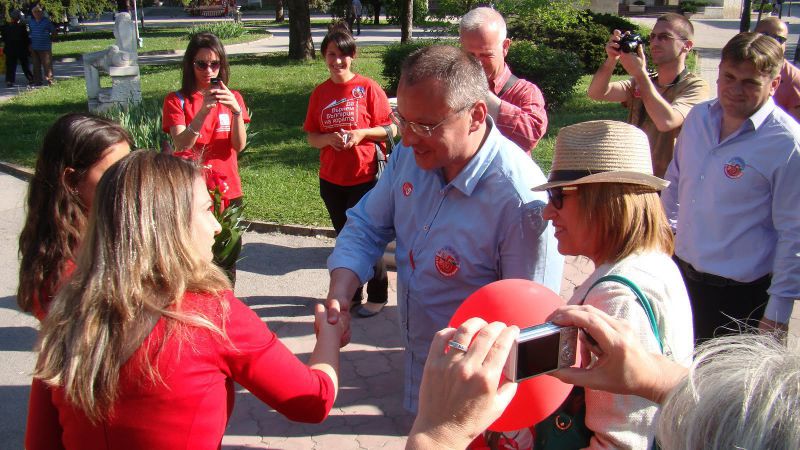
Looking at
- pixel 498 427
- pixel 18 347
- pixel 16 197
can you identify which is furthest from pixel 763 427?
pixel 16 197

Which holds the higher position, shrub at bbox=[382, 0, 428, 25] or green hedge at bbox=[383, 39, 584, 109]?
shrub at bbox=[382, 0, 428, 25]

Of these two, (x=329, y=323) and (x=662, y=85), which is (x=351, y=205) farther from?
(x=329, y=323)

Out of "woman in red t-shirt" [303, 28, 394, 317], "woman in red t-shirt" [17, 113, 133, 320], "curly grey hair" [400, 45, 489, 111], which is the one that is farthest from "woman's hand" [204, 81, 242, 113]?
"curly grey hair" [400, 45, 489, 111]

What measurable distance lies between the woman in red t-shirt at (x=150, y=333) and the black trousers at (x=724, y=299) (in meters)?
2.32

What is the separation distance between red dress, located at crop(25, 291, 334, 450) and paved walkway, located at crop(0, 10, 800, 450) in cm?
226

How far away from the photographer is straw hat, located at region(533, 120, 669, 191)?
1972 mm

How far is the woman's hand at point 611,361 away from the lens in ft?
4.92

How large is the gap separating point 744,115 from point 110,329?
9.39 ft

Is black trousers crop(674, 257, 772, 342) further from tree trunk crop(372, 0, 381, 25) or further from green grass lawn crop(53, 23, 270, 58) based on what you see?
tree trunk crop(372, 0, 381, 25)

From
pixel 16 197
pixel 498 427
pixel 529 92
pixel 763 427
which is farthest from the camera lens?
pixel 16 197

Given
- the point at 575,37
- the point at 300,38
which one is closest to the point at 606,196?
the point at 575,37

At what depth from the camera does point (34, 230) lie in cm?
252

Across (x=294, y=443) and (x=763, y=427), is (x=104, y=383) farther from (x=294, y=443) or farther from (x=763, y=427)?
(x=294, y=443)

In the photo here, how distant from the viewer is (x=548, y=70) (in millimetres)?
13195
